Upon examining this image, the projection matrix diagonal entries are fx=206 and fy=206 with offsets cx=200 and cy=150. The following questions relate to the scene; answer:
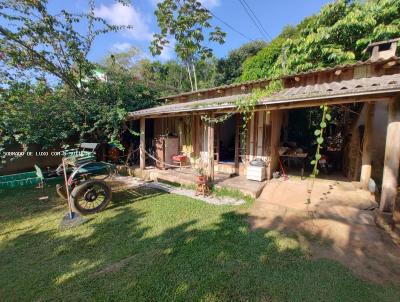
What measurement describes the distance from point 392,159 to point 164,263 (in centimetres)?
438

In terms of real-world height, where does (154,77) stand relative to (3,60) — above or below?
above

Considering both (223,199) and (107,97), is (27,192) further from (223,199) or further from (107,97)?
(223,199)

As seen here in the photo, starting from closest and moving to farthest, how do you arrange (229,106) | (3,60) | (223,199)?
(229,106) → (223,199) → (3,60)

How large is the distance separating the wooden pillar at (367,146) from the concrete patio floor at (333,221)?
15.7 inches

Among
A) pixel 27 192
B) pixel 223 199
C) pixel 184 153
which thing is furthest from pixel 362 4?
pixel 27 192

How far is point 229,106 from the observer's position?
5.07 metres

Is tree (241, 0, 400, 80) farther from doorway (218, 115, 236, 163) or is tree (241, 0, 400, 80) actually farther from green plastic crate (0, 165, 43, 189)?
green plastic crate (0, 165, 43, 189)

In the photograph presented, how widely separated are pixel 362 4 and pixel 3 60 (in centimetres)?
1553

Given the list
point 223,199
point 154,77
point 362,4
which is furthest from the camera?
point 154,77

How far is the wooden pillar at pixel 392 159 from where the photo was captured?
147 inches

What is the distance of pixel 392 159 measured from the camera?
379 cm

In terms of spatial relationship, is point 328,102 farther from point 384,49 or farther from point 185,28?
point 185,28

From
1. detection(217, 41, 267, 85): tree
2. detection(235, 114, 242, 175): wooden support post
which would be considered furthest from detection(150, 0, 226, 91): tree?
detection(235, 114, 242, 175): wooden support post

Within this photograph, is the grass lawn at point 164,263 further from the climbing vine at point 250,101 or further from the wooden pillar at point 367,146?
the wooden pillar at point 367,146
